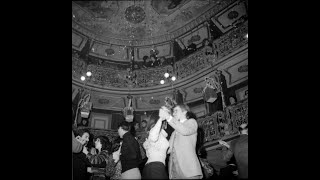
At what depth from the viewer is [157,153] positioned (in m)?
6.15

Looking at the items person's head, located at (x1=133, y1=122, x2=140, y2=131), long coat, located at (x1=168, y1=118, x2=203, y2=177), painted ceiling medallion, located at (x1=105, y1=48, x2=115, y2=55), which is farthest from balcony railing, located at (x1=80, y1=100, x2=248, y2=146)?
painted ceiling medallion, located at (x1=105, y1=48, x2=115, y2=55)

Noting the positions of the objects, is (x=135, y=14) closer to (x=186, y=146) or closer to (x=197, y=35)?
(x=197, y=35)

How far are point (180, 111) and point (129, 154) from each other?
3.76ft

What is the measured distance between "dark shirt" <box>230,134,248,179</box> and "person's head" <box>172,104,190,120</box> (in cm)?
94

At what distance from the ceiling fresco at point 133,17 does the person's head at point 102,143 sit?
2.20m

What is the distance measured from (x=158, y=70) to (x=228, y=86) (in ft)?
4.61

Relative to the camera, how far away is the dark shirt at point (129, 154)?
243 inches

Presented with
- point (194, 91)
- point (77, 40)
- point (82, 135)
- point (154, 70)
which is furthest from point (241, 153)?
point (77, 40)

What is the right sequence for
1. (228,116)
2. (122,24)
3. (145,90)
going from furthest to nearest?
1. (122,24)
2. (145,90)
3. (228,116)

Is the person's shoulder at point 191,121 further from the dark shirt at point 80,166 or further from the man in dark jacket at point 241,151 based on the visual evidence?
the dark shirt at point 80,166

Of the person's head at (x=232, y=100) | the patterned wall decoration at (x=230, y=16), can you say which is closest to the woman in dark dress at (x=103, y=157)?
the person's head at (x=232, y=100)
